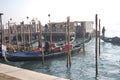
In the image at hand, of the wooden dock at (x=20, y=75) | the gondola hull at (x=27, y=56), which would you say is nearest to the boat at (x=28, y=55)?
the gondola hull at (x=27, y=56)

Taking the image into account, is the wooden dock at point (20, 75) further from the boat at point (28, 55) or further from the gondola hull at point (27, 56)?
the gondola hull at point (27, 56)

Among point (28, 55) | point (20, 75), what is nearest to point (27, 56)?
point (28, 55)

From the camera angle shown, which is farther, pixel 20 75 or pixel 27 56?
pixel 27 56

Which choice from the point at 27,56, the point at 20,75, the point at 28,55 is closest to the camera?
the point at 20,75

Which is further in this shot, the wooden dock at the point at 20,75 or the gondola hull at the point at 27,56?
the gondola hull at the point at 27,56

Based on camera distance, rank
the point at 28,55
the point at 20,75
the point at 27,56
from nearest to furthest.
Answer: the point at 20,75 → the point at 27,56 → the point at 28,55

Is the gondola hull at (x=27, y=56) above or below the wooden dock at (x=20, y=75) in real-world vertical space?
below

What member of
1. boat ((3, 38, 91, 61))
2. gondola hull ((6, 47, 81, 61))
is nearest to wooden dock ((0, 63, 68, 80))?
boat ((3, 38, 91, 61))

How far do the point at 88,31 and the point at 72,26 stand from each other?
3878mm

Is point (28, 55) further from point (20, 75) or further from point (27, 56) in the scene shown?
point (20, 75)

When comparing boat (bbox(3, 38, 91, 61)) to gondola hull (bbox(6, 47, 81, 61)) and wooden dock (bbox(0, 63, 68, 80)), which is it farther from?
wooden dock (bbox(0, 63, 68, 80))

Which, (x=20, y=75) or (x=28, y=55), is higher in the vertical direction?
(x=20, y=75)

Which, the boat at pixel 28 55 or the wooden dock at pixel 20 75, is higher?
the wooden dock at pixel 20 75

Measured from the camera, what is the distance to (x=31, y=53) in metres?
24.8
